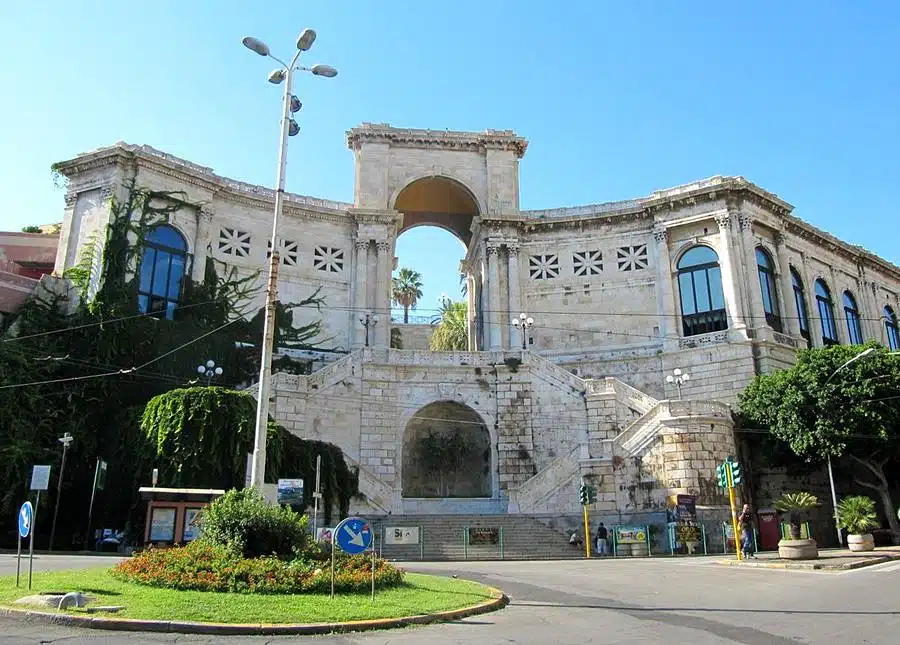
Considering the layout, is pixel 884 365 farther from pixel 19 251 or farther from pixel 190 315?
pixel 19 251

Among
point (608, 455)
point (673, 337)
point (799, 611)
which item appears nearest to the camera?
point (799, 611)

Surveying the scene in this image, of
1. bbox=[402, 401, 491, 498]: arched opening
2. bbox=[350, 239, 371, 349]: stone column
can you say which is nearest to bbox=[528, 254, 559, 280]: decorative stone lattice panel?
bbox=[350, 239, 371, 349]: stone column

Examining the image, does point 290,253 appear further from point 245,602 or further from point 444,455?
point 245,602

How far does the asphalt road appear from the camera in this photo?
999 cm

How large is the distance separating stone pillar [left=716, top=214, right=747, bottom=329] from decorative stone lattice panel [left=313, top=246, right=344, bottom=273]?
946 inches

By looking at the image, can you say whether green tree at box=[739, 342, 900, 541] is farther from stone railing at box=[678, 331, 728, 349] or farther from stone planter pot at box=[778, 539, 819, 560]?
stone planter pot at box=[778, 539, 819, 560]

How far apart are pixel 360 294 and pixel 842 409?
27.7 m

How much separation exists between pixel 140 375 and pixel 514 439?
19.7 meters

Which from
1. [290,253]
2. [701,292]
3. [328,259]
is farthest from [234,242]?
[701,292]

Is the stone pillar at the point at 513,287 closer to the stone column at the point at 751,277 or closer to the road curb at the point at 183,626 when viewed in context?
the stone column at the point at 751,277

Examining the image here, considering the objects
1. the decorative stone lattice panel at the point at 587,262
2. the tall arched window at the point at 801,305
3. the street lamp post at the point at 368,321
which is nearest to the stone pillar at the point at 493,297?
the decorative stone lattice panel at the point at 587,262

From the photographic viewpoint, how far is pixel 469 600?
1321cm

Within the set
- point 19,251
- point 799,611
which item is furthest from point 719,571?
point 19,251

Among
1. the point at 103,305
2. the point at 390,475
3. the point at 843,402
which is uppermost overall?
the point at 103,305
